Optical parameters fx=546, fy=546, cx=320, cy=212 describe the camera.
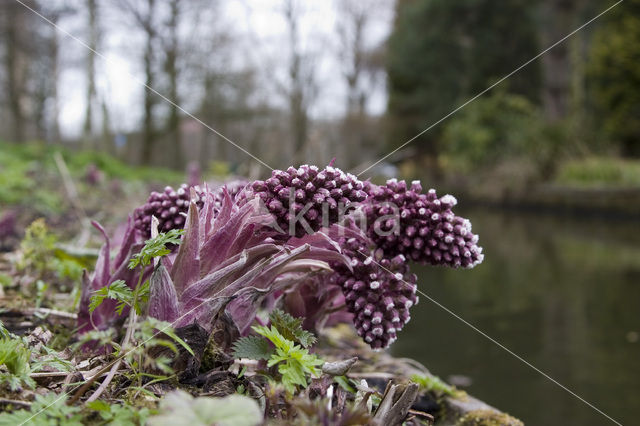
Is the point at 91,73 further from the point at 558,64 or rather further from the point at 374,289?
the point at 374,289

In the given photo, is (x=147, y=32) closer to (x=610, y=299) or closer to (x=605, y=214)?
(x=605, y=214)

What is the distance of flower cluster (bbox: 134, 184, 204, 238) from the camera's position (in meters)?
1.27

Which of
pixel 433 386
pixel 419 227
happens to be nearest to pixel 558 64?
pixel 433 386

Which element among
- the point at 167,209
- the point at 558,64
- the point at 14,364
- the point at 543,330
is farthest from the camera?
the point at 558,64

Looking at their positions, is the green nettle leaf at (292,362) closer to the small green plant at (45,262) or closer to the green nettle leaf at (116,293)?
the green nettle leaf at (116,293)

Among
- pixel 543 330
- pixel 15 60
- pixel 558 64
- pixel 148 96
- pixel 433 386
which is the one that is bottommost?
pixel 543 330

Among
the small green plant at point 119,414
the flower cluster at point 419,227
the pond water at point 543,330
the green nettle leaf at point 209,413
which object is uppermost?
the flower cluster at point 419,227

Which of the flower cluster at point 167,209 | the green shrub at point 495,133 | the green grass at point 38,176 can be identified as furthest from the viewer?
the green shrub at point 495,133

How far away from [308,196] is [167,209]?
1.30ft

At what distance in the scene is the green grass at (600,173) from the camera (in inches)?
420

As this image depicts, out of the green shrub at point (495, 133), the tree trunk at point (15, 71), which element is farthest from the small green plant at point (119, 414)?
the tree trunk at point (15, 71)

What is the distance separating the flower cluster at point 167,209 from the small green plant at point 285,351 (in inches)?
13.5

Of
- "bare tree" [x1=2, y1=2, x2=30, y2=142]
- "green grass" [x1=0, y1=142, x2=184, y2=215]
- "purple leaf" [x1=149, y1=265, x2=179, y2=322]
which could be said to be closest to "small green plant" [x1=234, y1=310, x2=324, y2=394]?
"purple leaf" [x1=149, y1=265, x2=179, y2=322]

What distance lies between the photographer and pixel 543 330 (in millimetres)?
3467
